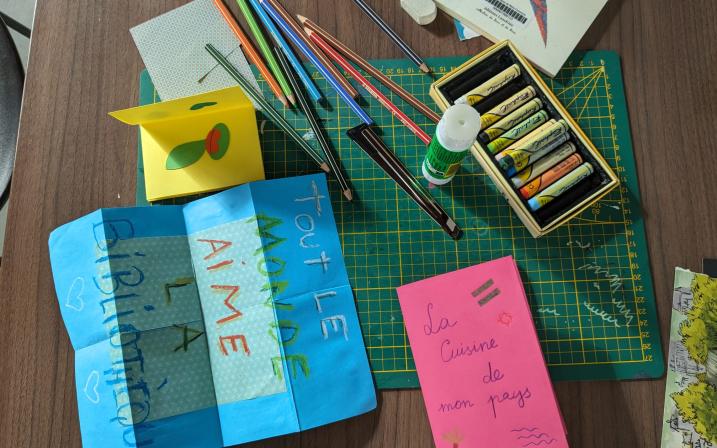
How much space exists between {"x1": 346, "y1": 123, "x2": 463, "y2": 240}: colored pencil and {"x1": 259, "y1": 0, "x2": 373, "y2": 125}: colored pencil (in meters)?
→ 0.03

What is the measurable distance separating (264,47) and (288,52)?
4cm

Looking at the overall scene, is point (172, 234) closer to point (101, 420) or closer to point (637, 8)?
point (101, 420)

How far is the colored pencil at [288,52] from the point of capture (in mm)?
832

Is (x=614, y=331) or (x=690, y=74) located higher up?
(x=690, y=74)

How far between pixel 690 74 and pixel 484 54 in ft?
1.16

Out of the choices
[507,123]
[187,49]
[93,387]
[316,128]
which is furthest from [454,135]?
[93,387]

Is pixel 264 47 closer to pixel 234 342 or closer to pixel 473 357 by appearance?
pixel 234 342

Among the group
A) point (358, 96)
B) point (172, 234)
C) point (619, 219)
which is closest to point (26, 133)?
point (172, 234)

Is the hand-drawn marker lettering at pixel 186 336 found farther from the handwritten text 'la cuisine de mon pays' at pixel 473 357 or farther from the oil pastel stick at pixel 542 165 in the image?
the oil pastel stick at pixel 542 165

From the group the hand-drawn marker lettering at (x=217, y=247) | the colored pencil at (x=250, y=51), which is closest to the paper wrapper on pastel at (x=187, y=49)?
the colored pencil at (x=250, y=51)

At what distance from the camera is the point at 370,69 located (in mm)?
832

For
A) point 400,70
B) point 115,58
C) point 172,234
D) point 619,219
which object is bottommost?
point 619,219

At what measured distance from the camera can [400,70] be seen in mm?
840

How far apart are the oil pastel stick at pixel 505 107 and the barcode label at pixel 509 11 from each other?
0.15 meters
